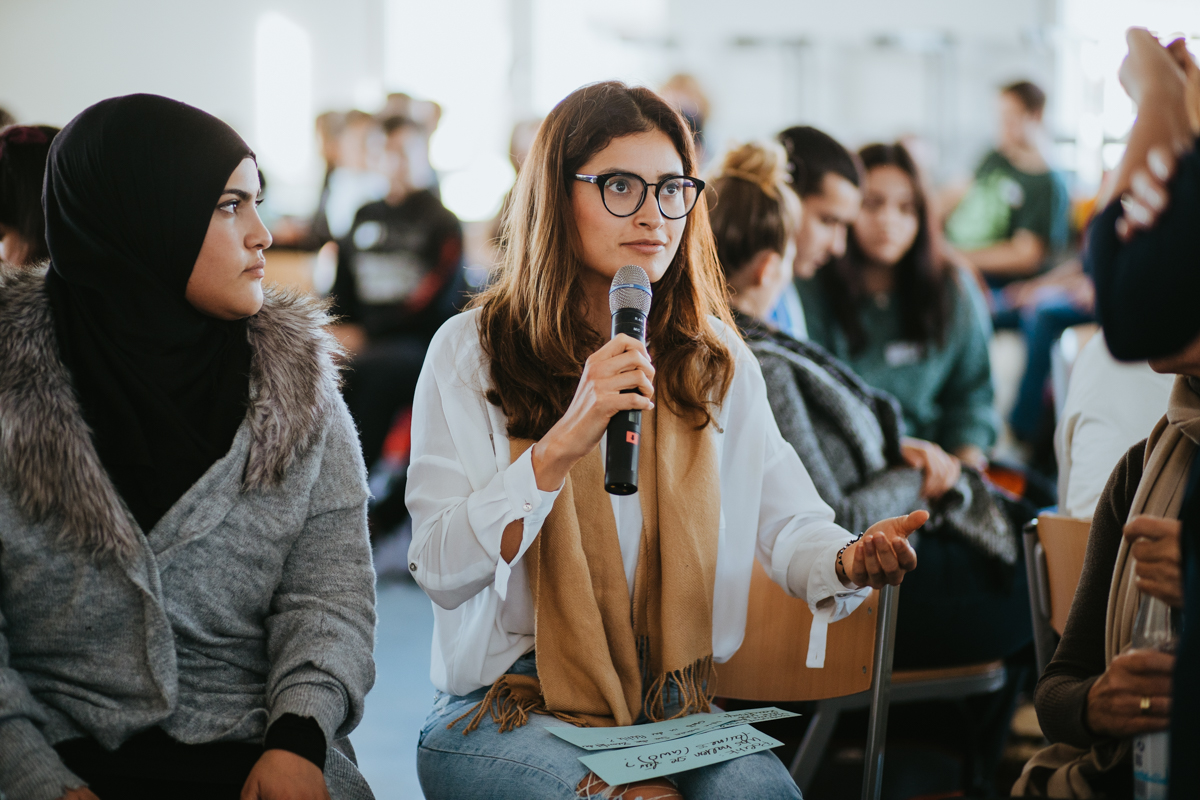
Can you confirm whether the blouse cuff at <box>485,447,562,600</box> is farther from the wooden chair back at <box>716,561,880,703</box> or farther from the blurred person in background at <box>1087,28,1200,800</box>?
the blurred person in background at <box>1087,28,1200,800</box>

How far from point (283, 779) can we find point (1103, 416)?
63.8 inches

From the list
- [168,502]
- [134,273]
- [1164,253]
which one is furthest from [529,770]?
[1164,253]

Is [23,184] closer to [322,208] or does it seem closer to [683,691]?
[683,691]

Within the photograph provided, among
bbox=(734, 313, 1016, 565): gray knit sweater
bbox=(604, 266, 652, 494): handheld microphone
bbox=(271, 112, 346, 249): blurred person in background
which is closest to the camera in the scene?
bbox=(604, 266, 652, 494): handheld microphone

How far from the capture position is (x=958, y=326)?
314 centimetres

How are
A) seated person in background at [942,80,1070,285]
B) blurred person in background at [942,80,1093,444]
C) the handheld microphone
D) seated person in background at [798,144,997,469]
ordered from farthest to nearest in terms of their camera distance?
seated person in background at [942,80,1070,285] → blurred person in background at [942,80,1093,444] → seated person in background at [798,144,997,469] → the handheld microphone

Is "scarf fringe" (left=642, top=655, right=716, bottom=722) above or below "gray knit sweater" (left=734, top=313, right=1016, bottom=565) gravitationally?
below

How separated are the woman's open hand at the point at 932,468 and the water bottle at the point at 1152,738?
104 cm

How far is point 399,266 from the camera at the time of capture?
4.66 m

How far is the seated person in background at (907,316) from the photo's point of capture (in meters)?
3.09

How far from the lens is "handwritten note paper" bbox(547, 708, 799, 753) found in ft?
4.33

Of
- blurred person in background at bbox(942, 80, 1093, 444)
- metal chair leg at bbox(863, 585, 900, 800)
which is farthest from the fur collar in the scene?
blurred person in background at bbox(942, 80, 1093, 444)

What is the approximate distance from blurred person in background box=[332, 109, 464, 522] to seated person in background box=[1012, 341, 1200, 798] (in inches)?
141

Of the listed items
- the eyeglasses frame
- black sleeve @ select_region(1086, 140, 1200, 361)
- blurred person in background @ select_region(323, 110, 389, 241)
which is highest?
blurred person in background @ select_region(323, 110, 389, 241)
